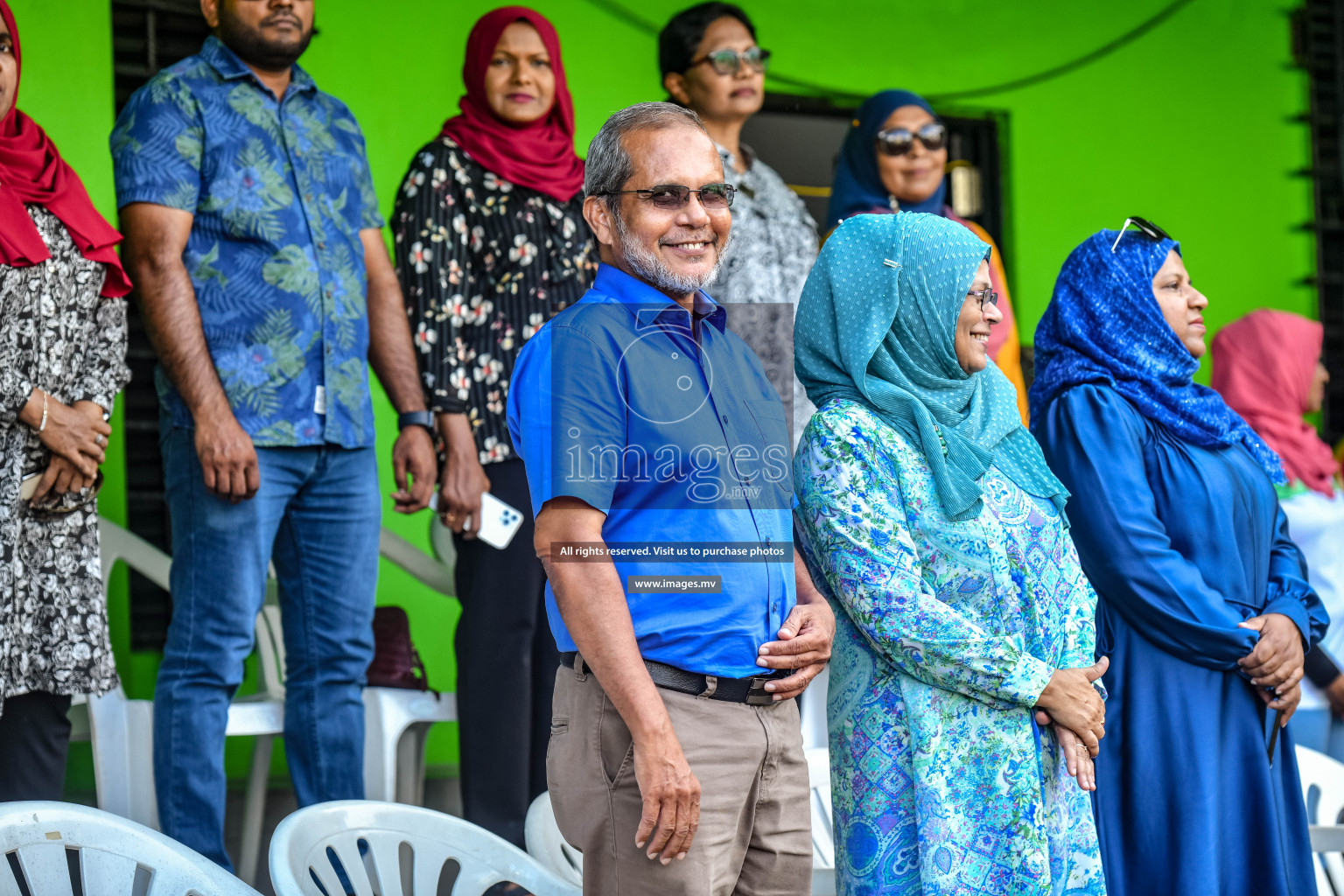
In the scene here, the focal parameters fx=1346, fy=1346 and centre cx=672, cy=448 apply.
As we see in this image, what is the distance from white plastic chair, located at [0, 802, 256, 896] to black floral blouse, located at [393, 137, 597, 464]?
4.64 feet

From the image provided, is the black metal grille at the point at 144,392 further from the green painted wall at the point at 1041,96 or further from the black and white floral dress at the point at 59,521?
the black and white floral dress at the point at 59,521

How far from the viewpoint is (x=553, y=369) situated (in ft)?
5.86

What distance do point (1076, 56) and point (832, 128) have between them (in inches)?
43.9

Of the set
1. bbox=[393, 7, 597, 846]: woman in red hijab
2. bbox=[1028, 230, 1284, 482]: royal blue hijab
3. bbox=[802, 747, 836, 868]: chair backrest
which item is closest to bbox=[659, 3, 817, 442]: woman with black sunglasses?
bbox=[393, 7, 597, 846]: woman in red hijab

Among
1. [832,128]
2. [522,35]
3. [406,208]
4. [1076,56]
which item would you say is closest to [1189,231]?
[1076,56]

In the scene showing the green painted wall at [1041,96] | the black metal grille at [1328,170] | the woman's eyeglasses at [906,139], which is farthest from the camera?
the black metal grille at [1328,170]

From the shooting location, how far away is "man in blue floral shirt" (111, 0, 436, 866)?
272 cm

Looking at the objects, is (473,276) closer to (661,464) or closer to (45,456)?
(45,456)

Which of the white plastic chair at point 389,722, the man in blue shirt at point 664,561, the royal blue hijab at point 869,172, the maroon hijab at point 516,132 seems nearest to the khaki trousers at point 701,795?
the man in blue shirt at point 664,561

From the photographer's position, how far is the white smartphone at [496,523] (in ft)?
10.1

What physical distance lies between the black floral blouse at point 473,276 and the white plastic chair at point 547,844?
98 centimetres

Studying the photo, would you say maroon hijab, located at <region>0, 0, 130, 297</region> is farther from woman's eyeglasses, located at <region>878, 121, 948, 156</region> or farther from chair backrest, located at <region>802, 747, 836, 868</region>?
→ woman's eyeglasses, located at <region>878, 121, 948, 156</region>

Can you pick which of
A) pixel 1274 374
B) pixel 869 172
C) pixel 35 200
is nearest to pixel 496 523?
pixel 35 200

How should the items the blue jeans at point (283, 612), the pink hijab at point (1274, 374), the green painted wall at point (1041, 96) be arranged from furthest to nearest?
1. the pink hijab at point (1274, 374)
2. the green painted wall at point (1041, 96)
3. the blue jeans at point (283, 612)
